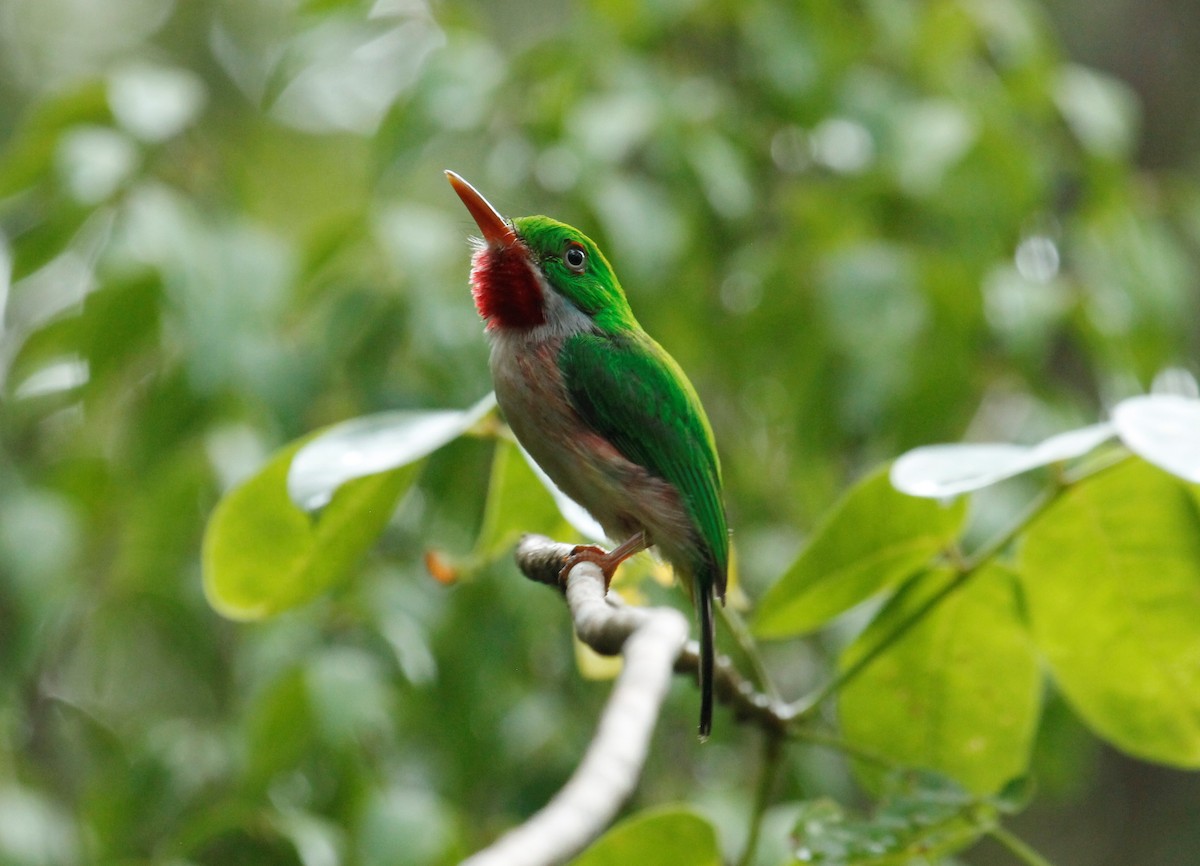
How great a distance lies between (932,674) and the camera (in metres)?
1.91

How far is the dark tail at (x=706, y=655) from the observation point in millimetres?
1623

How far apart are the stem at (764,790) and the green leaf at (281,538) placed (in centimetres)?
64

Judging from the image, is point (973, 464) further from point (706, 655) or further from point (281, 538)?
point (281, 538)

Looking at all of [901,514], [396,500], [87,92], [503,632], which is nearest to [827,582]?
[901,514]

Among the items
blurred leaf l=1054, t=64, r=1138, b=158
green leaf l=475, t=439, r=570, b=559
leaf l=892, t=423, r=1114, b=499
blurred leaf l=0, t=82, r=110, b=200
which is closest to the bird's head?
green leaf l=475, t=439, r=570, b=559

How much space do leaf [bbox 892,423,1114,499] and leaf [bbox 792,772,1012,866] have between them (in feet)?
1.51

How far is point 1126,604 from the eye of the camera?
179 cm

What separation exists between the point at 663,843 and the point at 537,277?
2.97ft

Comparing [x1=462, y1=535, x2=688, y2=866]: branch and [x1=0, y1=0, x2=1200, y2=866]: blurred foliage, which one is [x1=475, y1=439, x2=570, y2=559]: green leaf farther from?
[x1=462, y1=535, x2=688, y2=866]: branch

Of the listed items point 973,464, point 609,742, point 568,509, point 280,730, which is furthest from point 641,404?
point 609,742

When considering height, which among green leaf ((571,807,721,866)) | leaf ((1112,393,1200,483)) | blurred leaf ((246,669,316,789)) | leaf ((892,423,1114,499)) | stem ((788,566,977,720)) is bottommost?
blurred leaf ((246,669,316,789))

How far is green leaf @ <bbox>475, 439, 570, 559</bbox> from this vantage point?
1.93 m

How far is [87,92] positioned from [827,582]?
82.0 inches

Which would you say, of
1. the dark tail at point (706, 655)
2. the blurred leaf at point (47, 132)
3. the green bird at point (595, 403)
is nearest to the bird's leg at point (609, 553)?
the green bird at point (595, 403)
